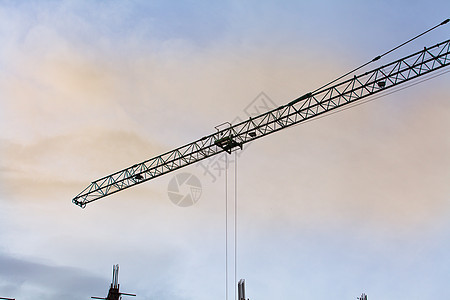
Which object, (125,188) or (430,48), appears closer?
(430,48)

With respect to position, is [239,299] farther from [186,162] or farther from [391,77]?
[391,77]

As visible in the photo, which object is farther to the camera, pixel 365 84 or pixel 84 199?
pixel 84 199

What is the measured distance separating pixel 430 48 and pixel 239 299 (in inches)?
1237

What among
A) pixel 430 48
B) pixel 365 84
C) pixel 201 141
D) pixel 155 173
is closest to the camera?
pixel 430 48

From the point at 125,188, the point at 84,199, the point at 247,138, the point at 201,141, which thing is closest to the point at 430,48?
the point at 247,138

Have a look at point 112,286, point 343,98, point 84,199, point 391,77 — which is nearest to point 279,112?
point 343,98

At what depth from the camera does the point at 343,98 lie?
180 ft

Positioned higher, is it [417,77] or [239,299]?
[417,77]

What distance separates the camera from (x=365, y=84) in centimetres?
5344

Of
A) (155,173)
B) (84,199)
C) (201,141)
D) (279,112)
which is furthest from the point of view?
(84,199)

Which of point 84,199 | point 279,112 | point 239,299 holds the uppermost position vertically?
point 279,112

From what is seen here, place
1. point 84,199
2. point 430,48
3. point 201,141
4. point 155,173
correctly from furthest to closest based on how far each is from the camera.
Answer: point 84,199, point 155,173, point 201,141, point 430,48

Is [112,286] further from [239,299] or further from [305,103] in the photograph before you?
[305,103]

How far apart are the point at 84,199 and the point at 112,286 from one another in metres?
18.9
